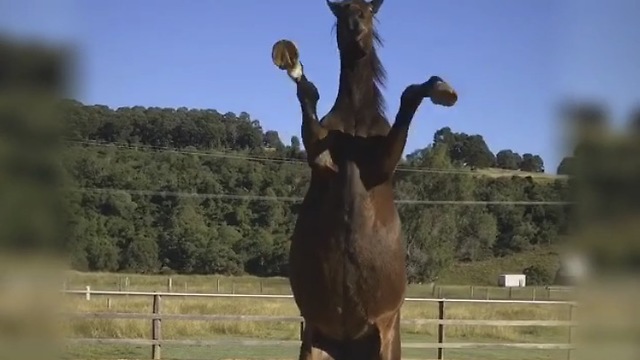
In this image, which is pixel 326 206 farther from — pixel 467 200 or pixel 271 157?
pixel 467 200

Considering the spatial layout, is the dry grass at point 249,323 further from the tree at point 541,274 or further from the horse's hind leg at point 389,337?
the horse's hind leg at point 389,337

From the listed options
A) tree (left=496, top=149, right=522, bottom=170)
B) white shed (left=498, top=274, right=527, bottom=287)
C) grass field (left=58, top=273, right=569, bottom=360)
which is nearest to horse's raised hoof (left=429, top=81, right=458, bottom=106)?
tree (left=496, top=149, right=522, bottom=170)

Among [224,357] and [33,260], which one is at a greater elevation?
[33,260]

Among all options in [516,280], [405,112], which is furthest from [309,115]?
[516,280]

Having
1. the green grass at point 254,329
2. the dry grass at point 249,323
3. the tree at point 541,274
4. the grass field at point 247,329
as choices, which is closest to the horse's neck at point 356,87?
the tree at point 541,274

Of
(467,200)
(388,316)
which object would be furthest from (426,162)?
(388,316)

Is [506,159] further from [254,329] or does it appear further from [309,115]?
[254,329]

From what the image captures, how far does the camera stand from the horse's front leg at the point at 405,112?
8.28ft

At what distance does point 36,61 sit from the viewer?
6.12ft

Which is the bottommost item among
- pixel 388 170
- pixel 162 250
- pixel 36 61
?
pixel 162 250

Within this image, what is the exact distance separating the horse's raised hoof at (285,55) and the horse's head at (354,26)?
22 centimetres

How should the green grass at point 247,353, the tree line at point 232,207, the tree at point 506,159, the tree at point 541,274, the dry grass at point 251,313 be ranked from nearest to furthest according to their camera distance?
the tree at point 541,274 < the tree at point 506,159 < the green grass at point 247,353 < the dry grass at point 251,313 < the tree line at point 232,207

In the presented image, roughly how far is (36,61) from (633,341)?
1.42 meters

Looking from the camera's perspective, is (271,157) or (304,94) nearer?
(304,94)
